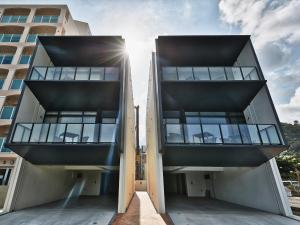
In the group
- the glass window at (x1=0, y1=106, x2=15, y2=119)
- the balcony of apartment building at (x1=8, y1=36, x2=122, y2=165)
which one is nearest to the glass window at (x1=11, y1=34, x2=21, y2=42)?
the glass window at (x1=0, y1=106, x2=15, y2=119)

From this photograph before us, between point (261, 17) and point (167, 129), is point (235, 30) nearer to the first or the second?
point (261, 17)

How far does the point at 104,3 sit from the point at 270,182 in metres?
12.8

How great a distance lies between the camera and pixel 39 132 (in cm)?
814

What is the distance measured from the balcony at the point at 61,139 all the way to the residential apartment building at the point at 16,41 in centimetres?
659

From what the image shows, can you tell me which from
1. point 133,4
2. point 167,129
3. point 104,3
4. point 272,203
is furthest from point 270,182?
point 104,3

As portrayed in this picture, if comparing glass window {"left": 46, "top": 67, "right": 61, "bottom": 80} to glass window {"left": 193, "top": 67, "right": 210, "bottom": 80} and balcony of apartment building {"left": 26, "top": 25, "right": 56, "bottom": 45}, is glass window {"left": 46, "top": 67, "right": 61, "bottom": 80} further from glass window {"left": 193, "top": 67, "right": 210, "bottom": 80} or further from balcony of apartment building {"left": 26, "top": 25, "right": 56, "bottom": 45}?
balcony of apartment building {"left": 26, "top": 25, "right": 56, "bottom": 45}

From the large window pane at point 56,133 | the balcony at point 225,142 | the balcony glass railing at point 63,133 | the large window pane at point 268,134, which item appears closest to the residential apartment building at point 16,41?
the balcony glass railing at point 63,133

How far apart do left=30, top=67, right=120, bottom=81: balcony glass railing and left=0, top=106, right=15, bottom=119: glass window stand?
723cm

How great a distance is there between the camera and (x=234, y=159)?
8828 millimetres

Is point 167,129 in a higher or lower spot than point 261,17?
lower

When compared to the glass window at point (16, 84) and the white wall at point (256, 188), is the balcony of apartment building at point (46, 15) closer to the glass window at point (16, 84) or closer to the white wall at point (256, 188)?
the glass window at point (16, 84)

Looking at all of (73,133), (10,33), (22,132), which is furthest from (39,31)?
(73,133)

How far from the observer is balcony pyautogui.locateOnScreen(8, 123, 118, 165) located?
792 cm

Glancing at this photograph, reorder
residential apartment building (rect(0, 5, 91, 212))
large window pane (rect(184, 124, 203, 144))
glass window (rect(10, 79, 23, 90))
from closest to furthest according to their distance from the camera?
large window pane (rect(184, 124, 203, 144)), residential apartment building (rect(0, 5, 91, 212)), glass window (rect(10, 79, 23, 90))
